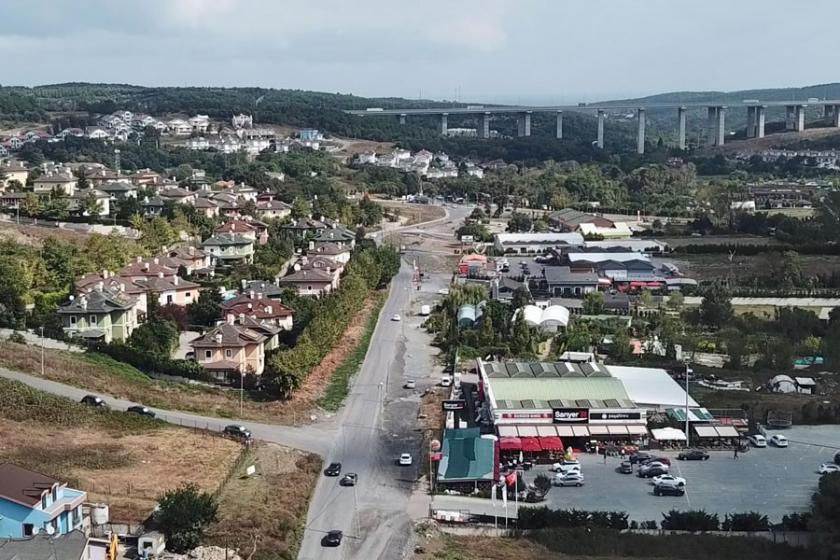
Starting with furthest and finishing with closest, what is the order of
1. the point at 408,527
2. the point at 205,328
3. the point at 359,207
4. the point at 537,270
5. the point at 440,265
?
the point at 359,207
the point at 440,265
the point at 537,270
the point at 205,328
the point at 408,527

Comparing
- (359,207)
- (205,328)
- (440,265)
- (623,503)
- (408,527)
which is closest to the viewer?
(408,527)

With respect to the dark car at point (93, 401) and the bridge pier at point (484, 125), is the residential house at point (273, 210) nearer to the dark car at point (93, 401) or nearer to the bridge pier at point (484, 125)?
the dark car at point (93, 401)

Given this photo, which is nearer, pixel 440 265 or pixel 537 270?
pixel 537 270

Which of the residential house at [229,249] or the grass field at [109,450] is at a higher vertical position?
→ the residential house at [229,249]

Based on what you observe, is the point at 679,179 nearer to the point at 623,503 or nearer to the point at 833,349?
the point at 833,349

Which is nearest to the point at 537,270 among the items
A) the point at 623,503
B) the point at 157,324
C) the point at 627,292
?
the point at 627,292

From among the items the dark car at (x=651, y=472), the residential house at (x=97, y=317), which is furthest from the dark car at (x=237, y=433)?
the dark car at (x=651, y=472)

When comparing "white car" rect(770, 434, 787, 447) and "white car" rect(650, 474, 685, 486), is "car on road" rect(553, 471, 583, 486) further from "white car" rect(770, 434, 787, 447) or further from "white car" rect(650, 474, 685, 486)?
"white car" rect(770, 434, 787, 447)
